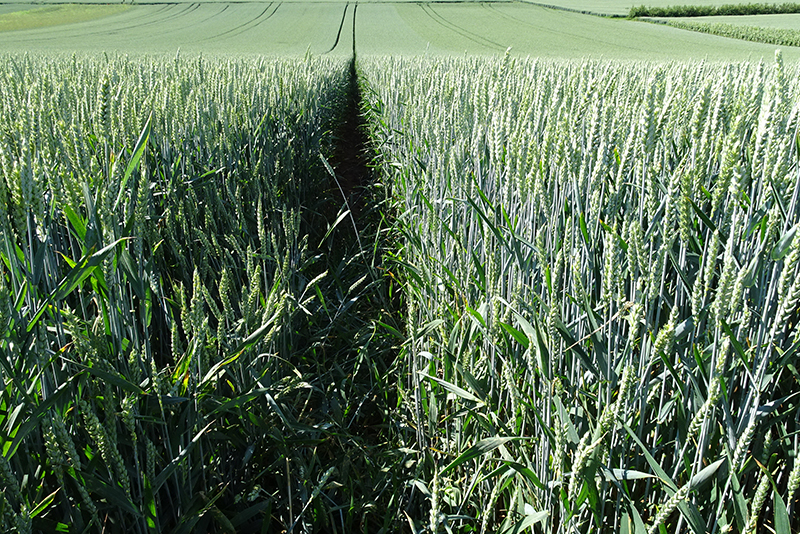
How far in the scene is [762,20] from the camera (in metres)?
30.0

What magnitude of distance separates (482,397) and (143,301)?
78 cm

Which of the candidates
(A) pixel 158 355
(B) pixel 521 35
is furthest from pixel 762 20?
(A) pixel 158 355

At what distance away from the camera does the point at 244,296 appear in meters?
1.48

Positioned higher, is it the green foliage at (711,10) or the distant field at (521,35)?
the green foliage at (711,10)

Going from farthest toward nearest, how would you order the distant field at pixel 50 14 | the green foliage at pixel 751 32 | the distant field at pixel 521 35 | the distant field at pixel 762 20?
1. the distant field at pixel 50 14
2. the distant field at pixel 762 20
3. the green foliage at pixel 751 32
4. the distant field at pixel 521 35

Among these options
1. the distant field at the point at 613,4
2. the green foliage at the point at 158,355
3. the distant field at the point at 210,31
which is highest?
the distant field at the point at 613,4

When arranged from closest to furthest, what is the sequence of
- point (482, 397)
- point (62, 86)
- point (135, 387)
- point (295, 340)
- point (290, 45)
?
point (135, 387) < point (482, 397) < point (295, 340) < point (62, 86) < point (290, 45)

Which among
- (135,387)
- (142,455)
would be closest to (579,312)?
(135,387)

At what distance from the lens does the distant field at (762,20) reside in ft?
88.4

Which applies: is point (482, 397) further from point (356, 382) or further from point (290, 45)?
point (290, 45)

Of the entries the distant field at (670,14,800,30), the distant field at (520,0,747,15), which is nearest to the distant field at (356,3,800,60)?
the distant field at (520,0,747,15)

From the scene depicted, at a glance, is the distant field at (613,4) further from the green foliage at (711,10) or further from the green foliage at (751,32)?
the green foliage at (751,32)

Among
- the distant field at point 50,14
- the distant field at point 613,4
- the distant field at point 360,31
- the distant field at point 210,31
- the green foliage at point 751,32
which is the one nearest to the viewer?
the distant field at point 360,31

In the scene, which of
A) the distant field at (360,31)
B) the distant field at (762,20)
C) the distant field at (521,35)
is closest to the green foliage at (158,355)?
the distant field at (521,35)
